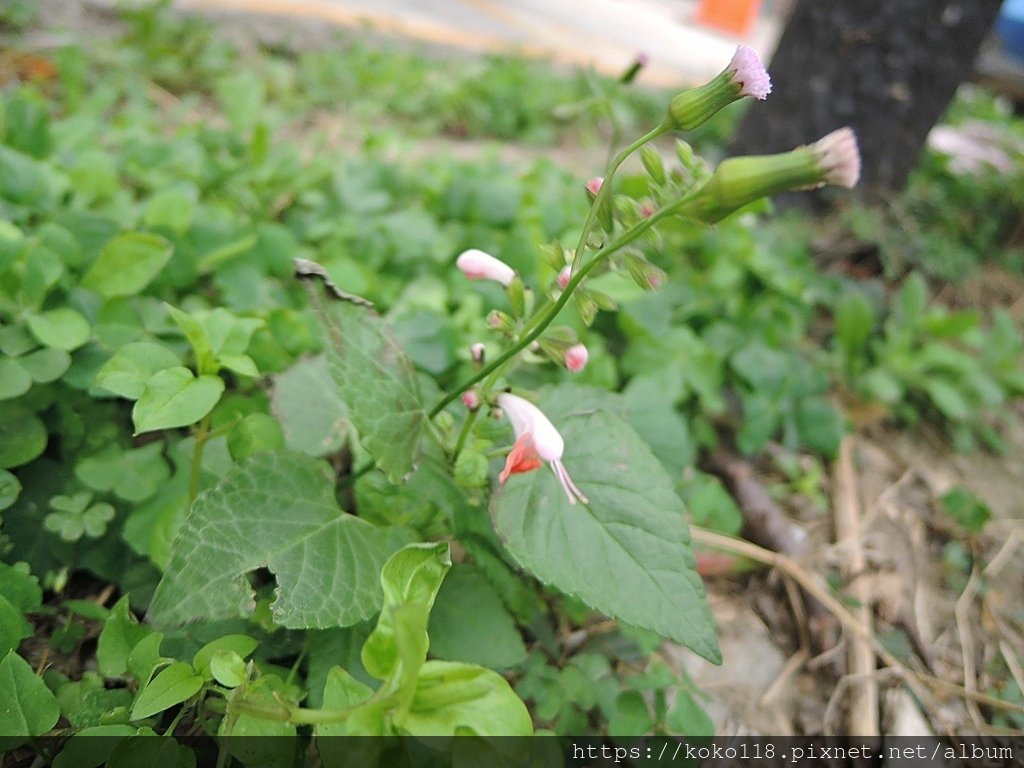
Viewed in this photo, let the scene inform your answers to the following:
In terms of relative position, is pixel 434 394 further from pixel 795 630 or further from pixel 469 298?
pixel 795 630

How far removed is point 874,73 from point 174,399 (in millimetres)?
2443

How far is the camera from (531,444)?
793 mm

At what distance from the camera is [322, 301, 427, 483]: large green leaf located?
0.79 meters

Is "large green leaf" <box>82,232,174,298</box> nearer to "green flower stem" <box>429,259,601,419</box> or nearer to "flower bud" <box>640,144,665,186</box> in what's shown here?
"green flower stem" <box>429,259,601,419</box>

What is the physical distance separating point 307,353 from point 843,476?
1.39m

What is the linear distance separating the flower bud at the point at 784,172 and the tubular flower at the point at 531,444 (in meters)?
0.31

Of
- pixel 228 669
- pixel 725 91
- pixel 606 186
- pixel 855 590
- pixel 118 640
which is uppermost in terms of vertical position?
pixel 725 91

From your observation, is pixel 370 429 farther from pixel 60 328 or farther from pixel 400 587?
pixel 60 328

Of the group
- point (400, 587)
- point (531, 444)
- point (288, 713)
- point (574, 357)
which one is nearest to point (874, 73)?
point (574, 357)

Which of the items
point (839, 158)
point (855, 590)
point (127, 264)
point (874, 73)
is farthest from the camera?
point (874, 73)

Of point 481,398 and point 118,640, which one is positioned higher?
point 481,398

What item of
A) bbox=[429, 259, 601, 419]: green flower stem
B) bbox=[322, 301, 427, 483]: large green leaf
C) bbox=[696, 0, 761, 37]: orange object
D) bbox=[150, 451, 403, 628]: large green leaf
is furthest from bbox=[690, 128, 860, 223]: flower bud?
bbox=[696, 0, 761, 37]: orange object

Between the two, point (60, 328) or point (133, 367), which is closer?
point (133, 367)

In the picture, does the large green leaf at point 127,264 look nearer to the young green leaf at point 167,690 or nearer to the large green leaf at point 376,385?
the large green leaf at point 376,385
